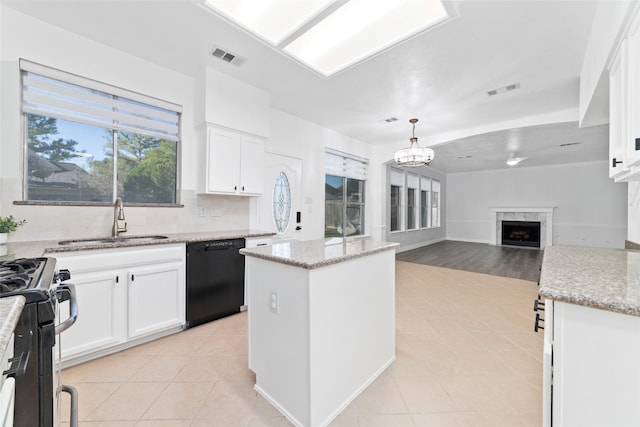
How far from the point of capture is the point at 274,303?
1626 millimetres

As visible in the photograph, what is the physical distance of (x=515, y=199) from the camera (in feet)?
29.3

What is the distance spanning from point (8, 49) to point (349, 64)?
2.97m

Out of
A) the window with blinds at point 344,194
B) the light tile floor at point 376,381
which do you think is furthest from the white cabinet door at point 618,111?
the window with blinds at point 344,194

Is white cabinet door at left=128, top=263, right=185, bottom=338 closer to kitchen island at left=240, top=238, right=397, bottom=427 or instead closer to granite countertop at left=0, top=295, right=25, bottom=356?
kitchen island at left=240, top=238, right=397, bottom=427

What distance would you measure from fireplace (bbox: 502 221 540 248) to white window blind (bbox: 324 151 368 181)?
6.29 meters

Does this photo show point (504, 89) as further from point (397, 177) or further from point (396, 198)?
point (396, 198)

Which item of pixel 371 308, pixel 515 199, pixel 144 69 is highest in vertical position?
pixel 144 69

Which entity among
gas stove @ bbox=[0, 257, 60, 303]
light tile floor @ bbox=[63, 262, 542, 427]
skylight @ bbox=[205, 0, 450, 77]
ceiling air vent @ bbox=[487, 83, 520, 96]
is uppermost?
skylight @ bbox=[205, 0, 450, 77]

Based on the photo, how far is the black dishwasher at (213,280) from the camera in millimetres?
2693

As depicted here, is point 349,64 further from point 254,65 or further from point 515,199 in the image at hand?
point 515,199

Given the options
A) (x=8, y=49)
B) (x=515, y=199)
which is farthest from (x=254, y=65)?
(x=515, y=199)

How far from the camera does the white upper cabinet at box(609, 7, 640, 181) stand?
132 cm

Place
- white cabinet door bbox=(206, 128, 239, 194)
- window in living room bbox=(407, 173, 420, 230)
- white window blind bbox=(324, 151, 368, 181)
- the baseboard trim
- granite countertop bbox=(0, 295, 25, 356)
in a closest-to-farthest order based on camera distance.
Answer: granite countertop bbox=(0, 295, 25, 356) → white cabinet door bbox=(206, 128, 239, 194) → white window blind bbox=(324, 151, 368, 181) → the baseboard trim → window in living room bbox=(407, 173, 420, 230)

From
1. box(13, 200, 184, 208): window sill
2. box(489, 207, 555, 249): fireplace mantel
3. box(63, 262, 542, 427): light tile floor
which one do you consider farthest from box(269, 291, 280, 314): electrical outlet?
box(489, 207, 555, 249): fireplace mantel
